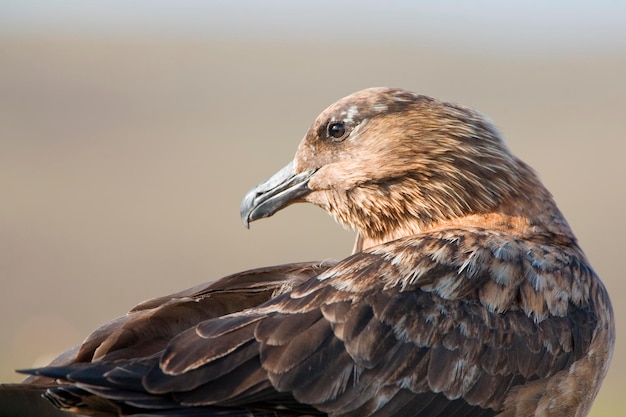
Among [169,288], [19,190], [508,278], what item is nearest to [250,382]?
[508,278]

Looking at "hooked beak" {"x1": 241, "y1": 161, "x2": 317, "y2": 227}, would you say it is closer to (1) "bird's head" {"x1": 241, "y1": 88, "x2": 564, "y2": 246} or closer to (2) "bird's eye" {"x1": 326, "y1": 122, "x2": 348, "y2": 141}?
(1) "bird's head" {"x1": 241, "y1": 88, "x2": 564, "y2": 246}

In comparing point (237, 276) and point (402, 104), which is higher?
point (402, 104)

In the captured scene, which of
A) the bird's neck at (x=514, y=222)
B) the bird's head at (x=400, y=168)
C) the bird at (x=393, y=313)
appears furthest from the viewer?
the bird's head at (x=400, y=168)

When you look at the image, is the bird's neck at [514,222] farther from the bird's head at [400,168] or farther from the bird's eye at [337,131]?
the bird's eye at [337,131]

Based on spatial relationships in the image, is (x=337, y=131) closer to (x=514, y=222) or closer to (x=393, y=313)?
(x=514, y=222)

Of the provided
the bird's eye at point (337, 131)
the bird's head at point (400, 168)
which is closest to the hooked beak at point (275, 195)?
the bird's head at point (400, 168)

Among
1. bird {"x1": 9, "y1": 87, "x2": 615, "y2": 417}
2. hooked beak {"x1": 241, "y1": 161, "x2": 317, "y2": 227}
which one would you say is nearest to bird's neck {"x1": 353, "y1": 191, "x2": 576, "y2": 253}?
bird {"x1": 9, "y1": 87, "x2": 615, "y2": 417}

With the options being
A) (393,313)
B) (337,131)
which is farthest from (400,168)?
(393,313)

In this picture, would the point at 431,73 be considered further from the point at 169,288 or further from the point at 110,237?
the point at 169,288
